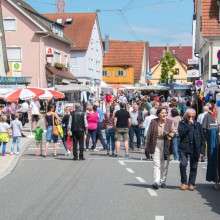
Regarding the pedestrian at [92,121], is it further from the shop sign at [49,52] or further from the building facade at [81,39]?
the building facade at [81,39]

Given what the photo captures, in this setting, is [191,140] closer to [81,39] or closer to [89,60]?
[81,39]

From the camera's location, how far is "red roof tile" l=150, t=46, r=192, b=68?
119 m

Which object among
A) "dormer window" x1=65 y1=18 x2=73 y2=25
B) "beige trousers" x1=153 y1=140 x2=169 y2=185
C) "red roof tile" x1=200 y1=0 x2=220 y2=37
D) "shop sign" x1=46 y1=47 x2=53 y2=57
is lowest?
"beige trousers" x1=153 y1=140 x2=169 y2=185

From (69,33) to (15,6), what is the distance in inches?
642

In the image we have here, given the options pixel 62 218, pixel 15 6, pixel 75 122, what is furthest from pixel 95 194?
pixel 15 6

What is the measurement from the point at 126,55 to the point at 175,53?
119ft

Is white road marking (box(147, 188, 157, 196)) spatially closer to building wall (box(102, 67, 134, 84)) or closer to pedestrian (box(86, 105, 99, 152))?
pedestrian (box(86, 105, 99, 152))

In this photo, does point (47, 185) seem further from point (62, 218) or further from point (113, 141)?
point (113, 141)

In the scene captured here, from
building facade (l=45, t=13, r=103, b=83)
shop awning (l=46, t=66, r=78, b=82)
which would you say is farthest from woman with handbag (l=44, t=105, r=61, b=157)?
building facade (l=45, t=13, r=103, b=83)

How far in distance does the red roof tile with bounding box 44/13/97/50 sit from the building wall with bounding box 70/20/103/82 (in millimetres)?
1053

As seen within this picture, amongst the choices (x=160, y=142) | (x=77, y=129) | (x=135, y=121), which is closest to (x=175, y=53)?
(x=135, y=121)

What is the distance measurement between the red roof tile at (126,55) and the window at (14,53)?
34258mm

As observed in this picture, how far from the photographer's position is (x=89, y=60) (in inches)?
2611

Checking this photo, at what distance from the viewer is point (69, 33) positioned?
2559 inches
